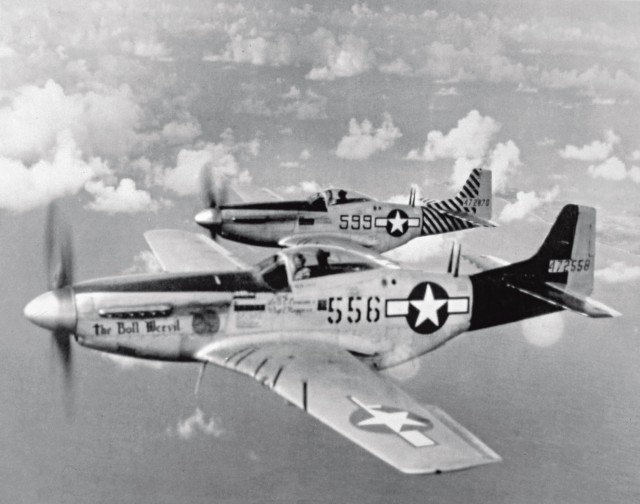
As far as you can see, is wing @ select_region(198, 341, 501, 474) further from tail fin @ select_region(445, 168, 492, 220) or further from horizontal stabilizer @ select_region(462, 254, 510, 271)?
tail fin @ select_region(445, 168, 492, 220)

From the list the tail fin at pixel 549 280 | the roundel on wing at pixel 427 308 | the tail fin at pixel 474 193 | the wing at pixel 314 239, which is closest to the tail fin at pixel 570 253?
the tail fin at pixel 549 280

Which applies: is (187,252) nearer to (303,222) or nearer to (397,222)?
(303,222)

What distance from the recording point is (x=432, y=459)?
5.24 m

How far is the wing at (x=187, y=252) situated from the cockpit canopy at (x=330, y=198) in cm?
238

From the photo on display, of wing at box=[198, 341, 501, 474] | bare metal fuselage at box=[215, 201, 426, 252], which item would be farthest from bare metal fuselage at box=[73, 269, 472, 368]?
bare metal fuselage at box=[215, 201, 426, 252]

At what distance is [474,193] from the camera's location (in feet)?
43.9

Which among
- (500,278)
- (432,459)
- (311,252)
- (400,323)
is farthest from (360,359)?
(432,459)

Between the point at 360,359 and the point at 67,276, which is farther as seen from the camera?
the point at 360,359

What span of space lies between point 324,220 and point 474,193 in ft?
9.52

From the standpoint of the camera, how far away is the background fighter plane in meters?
12.1

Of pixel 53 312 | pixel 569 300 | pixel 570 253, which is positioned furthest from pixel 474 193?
pixel 53 312

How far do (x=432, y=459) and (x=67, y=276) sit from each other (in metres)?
3.95

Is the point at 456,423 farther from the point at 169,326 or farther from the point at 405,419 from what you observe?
the point at 169,326

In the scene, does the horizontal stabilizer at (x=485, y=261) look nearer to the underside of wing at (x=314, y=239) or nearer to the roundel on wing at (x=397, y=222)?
the underside of wing at (x=314, y=239)
